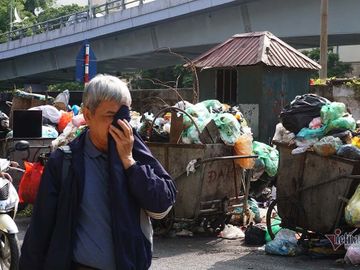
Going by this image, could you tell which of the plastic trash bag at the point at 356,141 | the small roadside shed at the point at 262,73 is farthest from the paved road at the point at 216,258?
the small roadside shed at the point at 262,73

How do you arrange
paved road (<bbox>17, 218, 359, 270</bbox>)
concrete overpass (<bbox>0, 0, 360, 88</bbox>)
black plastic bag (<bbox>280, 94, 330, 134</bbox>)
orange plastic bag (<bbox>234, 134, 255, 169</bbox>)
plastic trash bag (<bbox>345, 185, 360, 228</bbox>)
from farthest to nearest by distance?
concrete overpass (<bbox>0, 0, 360, 88</bbox>) < orange plastic bag (<bbox>234, 134, 255, 169</bbox>) < black plastic bag (<bbox>280, 94, 330, 134</bbox>) < paved road (<bbox>17, 218, 359, 270</bbox>) < plastic trash bag (<bbox>345, 185, 360, 228</bbox>)

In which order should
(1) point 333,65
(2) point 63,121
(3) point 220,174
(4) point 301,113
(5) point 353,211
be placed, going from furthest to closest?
(1) point 333,65 < (2) point 63,121 < (3) point 220,174 < (4) point 301,113 < (5) point 353,211

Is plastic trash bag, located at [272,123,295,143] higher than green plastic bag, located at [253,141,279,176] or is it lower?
higher

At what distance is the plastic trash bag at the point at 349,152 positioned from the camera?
6.62 meters

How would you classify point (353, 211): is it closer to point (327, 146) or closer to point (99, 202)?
point (327, 146)

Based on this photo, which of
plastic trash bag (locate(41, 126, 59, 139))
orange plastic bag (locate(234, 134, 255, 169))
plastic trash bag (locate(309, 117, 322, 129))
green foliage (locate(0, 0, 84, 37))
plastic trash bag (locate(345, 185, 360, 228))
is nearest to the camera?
plastic trash bag (locate(345, 185, 360, 228))

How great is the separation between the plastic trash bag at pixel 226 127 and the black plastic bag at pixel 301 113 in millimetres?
794

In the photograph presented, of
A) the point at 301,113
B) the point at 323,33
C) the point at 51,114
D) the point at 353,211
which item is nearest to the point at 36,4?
the point at 323,33

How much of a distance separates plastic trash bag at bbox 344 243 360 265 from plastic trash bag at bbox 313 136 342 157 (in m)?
0.97

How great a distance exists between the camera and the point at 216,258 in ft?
23.6

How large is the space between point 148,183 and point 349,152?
4.24 metres

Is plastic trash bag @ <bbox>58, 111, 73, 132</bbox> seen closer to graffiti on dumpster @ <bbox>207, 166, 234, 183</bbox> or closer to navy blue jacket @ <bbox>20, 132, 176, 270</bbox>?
graffiti on dumpster @ <bbox>207, 166, 234, 183</bbox>

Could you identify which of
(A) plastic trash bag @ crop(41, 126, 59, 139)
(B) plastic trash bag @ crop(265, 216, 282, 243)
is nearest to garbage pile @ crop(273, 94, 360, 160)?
(B) plastic trash bag @ crop(265, 216, 282, 243)

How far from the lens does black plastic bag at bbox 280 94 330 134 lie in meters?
7.27
